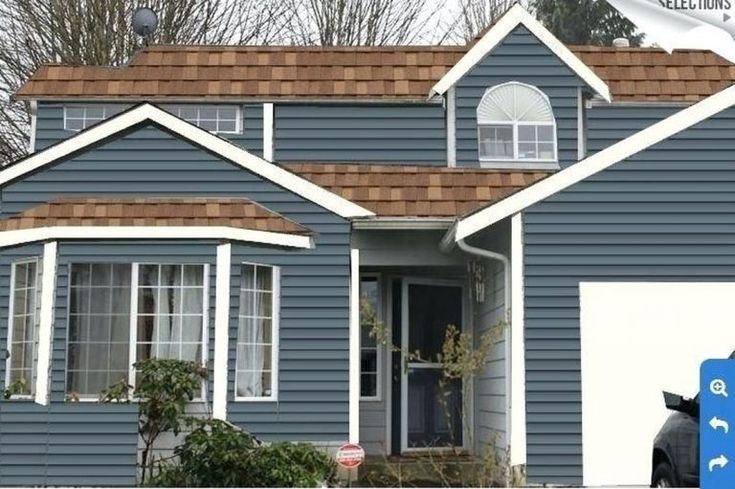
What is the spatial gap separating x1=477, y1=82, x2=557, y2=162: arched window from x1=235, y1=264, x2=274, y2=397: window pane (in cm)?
443

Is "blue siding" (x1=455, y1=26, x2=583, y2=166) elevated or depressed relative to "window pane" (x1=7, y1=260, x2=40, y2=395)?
elevated

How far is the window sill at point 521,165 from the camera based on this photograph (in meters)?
16.6

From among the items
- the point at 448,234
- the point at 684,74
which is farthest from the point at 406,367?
the point at 684,74

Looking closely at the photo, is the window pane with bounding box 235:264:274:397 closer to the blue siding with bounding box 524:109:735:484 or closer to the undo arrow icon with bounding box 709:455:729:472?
the blue siding with bounding box 524:109:735:484

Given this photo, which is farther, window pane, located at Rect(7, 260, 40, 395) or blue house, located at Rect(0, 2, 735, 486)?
window pane, located at Rect(7, 260, 40, 395)

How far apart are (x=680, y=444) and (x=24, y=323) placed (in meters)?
7.33

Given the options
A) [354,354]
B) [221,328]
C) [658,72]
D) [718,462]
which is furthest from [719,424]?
[658,72]

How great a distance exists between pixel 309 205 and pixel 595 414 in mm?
3897

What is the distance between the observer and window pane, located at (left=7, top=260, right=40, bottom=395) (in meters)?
13.4

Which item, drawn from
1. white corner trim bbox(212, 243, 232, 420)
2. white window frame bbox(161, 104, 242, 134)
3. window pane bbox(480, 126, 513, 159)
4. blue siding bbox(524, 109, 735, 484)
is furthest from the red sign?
white window frame bbox(161, 104, 242, 134)

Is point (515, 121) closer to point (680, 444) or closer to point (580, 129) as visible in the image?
point (580, 129)

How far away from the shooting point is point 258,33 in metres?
31.0

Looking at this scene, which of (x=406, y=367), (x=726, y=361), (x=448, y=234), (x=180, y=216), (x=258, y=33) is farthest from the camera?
(x=258, y=33)

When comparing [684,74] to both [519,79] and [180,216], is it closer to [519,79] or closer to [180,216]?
[519,79]
